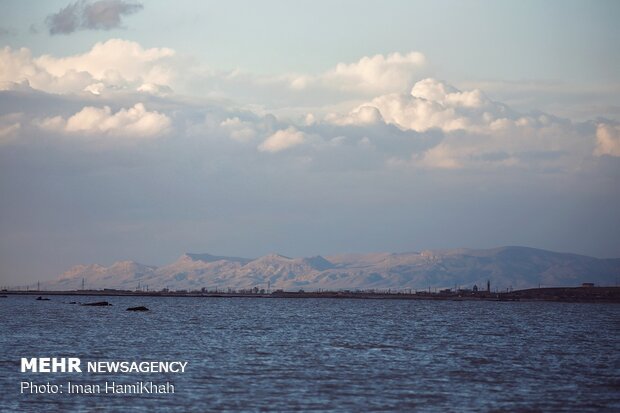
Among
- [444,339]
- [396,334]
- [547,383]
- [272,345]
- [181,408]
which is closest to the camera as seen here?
[181,408]

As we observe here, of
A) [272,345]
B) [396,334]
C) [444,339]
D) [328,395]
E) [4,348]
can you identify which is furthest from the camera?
[396,334]

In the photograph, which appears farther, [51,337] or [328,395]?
[51,337]

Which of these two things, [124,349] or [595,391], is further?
[124,349]

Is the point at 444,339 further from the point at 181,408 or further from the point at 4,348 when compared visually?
the point at 181,408

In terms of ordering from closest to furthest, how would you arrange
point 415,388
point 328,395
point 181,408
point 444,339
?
point 181,408
point 328,395
point 415,388
point 444,339

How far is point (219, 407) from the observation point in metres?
45.7

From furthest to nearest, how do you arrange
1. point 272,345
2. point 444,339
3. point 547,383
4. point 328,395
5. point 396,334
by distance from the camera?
point 396,334 < point 444,339 < point 272,345 < point 547,383 < point 328,395

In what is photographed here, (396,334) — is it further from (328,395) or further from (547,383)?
(328,395)

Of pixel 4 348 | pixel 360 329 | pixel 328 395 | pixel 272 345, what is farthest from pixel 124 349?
pixel 360 329

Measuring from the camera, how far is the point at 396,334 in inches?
4247

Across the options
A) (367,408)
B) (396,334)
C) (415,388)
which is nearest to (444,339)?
(396,334)

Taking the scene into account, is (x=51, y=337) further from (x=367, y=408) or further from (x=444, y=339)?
(x=367, y=408)

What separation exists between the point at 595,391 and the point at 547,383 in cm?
381

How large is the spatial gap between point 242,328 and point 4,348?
1725 inches
